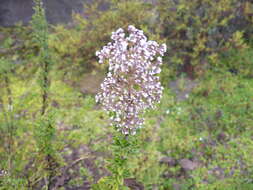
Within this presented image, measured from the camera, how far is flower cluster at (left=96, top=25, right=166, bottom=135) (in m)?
2.25

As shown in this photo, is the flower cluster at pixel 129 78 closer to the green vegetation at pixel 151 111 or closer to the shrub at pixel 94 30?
the green vegetation at pixel 151 111

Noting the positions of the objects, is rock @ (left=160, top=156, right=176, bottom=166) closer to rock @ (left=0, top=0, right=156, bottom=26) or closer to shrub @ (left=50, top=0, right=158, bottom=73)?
shrub @ (left=50, top=0, right=158, bottom=73)

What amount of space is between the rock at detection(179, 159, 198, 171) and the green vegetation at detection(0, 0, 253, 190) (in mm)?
16

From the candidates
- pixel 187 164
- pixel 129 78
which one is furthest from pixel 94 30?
pixel 129 78

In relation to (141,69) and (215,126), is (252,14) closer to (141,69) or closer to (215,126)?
(215,126)

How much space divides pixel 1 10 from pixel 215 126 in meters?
5.76

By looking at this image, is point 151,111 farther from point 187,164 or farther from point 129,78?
point 129,78

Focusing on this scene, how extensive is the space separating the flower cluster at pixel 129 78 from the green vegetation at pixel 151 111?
106 centimetres

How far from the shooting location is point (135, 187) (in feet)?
12.1

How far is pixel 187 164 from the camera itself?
432 cm

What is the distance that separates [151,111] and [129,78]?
9.98 ft

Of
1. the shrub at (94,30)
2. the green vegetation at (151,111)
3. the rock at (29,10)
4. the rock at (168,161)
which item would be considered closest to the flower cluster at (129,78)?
the green vegetation at (151,111)

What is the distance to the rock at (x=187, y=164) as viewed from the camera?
4.29m

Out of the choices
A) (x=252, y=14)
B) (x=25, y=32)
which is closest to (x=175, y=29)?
(x=252, y=14)
